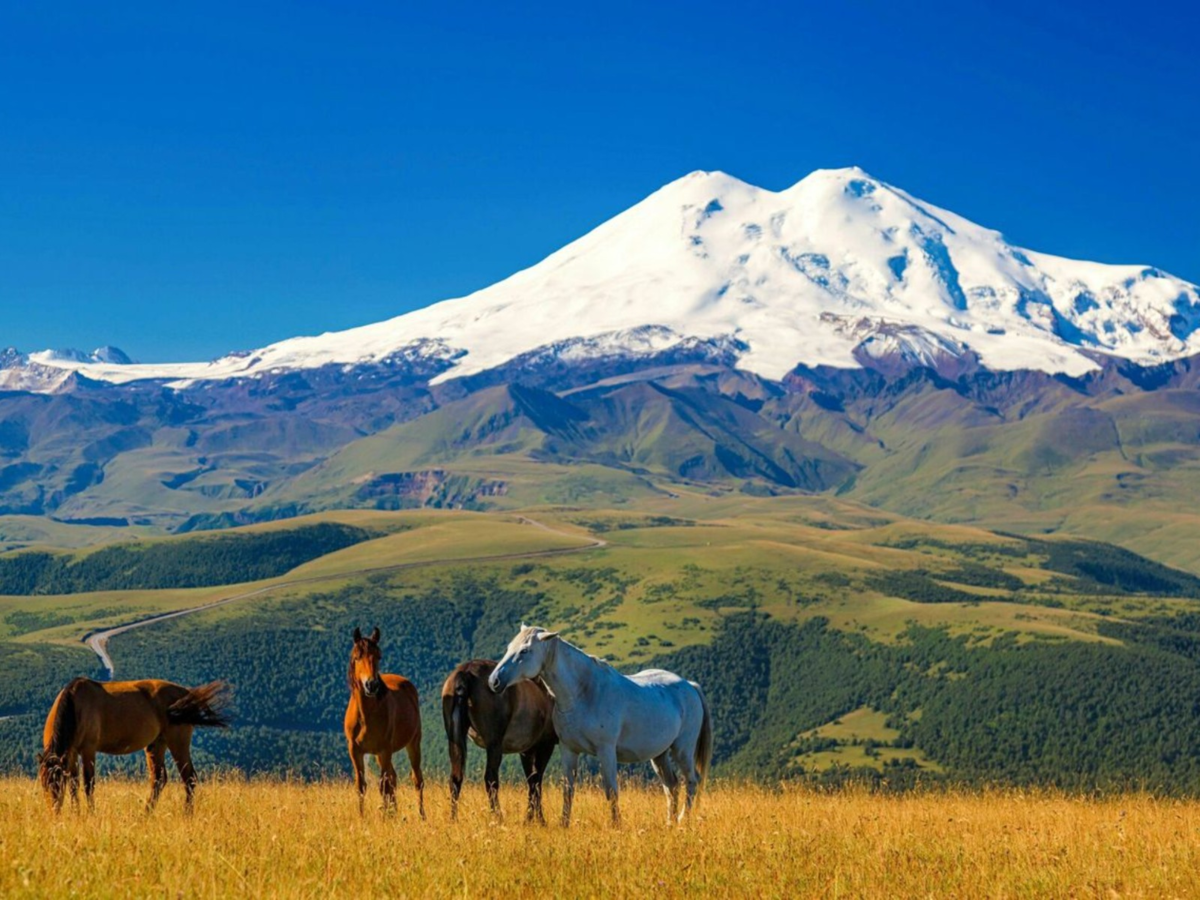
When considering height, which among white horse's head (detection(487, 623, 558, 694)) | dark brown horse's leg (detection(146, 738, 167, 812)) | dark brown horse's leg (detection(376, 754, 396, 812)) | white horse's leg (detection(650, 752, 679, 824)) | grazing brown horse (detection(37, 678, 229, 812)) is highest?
white horse's head (detection(487, 623, 558, 694))

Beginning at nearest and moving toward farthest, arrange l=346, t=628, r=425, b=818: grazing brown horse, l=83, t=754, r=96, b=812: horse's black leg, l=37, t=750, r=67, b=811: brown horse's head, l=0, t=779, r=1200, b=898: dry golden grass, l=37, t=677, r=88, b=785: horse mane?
l=0, t=779, r=1200, b=898: dry golden grass, l=37, t=750, r=67, b=811: brown horse's head, l=37, t=677, r=88, b=785: horse mane, l=83, t=754, r=96, b=812: horse's black leg, l=346, t=628, r=425, b=818: grazing brown horse

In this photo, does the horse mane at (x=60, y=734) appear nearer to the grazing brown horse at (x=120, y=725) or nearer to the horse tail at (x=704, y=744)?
the grazing brown horse at (x=120, y=725)

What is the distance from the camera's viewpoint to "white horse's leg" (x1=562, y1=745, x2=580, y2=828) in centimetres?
2549

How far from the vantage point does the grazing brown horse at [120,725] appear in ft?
79.5

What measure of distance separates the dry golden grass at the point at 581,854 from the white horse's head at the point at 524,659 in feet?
8.41

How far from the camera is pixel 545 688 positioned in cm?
2823

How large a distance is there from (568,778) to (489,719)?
202 centimetres

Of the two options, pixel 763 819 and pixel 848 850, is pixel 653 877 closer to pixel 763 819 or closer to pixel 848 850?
pixel 848 850

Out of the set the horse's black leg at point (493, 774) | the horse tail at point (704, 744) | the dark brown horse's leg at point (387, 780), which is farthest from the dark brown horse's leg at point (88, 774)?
the horse tail at point (704, 744)

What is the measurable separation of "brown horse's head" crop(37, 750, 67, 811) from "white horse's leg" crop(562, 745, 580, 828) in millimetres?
8917

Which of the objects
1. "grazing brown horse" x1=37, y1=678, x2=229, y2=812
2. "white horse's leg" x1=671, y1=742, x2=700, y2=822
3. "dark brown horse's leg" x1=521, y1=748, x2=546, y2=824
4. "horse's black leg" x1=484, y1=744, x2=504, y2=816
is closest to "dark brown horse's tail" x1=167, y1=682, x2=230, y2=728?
"grazing brown horse" x1=37, y1=678, x2=229, y2=812

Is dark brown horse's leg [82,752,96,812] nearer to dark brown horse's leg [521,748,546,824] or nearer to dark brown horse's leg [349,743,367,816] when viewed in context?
dark brown horse's leg [349,743,367,816]

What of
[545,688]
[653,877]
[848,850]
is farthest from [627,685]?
[653,877]

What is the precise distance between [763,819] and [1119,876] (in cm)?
824
